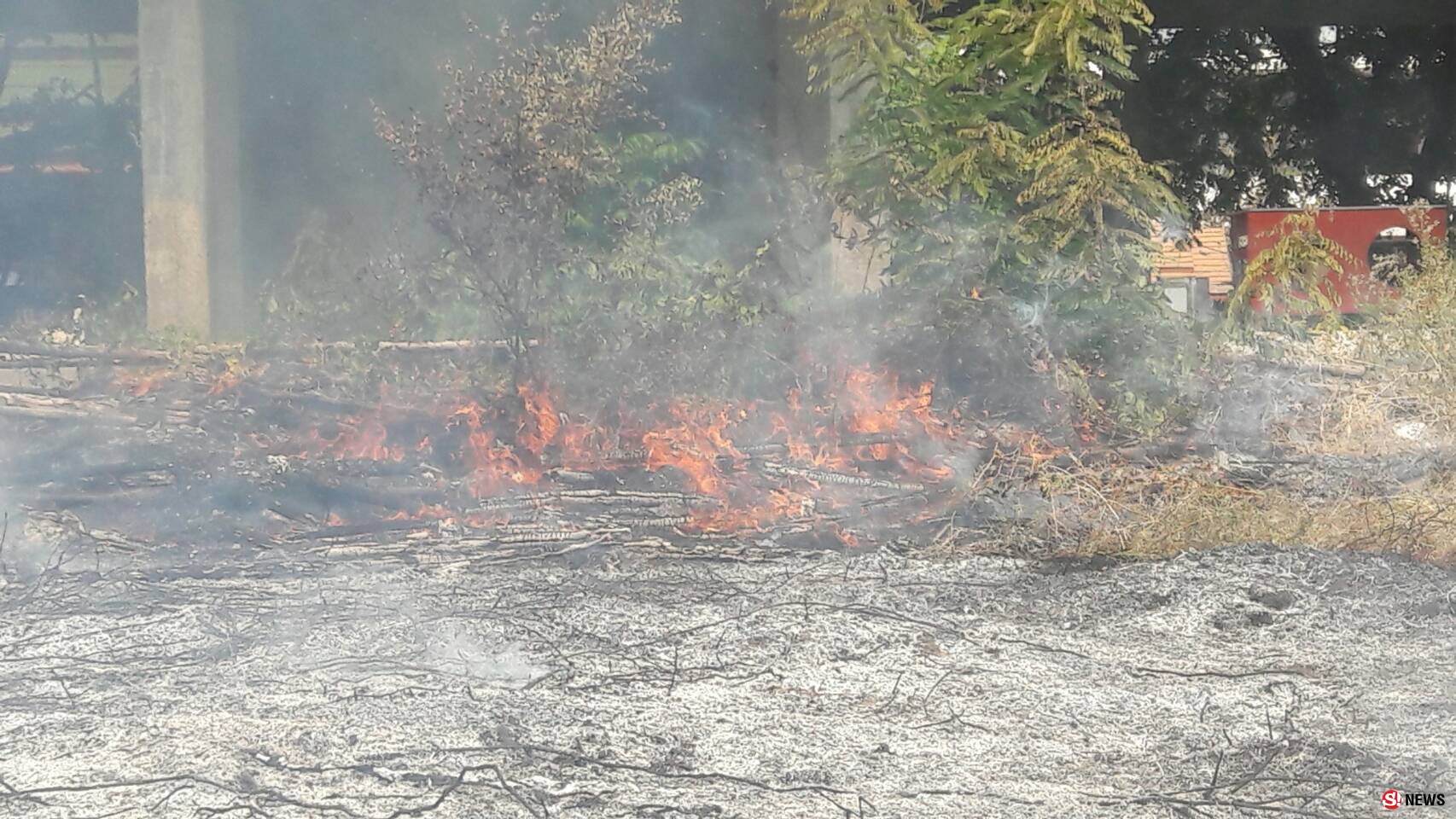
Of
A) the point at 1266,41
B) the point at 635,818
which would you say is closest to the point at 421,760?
the point at 635,818

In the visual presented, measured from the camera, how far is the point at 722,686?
3570 mm

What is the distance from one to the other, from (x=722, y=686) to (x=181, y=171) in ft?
22.0

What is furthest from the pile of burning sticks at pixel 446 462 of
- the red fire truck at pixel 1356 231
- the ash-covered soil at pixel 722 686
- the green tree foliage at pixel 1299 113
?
the green tree foliage at pixel 1299 113

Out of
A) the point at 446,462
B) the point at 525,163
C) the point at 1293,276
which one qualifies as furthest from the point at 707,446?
the point at 1293,276

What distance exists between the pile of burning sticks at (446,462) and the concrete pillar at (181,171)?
2.42m

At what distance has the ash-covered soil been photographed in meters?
2.94

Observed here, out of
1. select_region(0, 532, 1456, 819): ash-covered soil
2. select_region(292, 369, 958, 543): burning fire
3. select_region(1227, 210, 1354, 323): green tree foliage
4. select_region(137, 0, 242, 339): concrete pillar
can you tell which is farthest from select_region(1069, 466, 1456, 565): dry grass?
select_region(137, 0, 242, 339): concrete pillar

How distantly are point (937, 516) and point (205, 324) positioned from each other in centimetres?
570

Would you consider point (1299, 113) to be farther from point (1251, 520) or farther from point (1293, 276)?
point (1251, 520)

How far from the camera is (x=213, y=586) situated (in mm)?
4449

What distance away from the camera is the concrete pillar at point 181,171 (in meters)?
8.41

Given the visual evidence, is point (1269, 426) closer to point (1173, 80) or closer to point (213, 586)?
point (213, 586)

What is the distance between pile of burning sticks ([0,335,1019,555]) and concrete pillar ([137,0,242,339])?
2418 millimetres

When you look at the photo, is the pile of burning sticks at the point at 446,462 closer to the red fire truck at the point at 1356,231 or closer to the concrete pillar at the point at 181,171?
the concrete pillar at the point at 181,171
